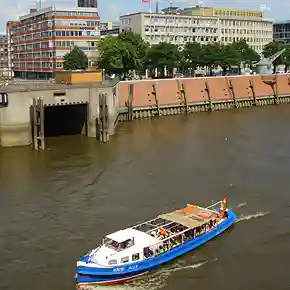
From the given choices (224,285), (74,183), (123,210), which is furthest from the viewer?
(74,183)

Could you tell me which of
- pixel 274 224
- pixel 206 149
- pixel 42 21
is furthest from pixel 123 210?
pixel 42 21

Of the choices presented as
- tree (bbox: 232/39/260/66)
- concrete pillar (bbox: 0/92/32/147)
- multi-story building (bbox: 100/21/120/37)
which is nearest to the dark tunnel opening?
concrete pillar (bbox: 0/92/32/147)

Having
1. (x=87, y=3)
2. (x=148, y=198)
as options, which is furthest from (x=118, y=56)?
(x=87, y=3)

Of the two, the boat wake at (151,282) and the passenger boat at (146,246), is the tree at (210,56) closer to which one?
the passenger boat at (146,246)

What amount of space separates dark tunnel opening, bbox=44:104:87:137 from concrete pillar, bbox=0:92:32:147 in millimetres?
7582

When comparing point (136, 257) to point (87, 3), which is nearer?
point (136, 257)

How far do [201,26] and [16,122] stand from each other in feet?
380

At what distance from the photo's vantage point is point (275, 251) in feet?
83.8

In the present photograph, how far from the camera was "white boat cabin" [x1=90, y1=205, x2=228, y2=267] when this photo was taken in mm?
22844

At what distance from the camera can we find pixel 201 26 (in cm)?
15688

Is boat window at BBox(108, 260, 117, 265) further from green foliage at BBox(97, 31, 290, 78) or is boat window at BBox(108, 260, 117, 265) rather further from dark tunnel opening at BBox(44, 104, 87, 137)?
green foliage at BBox(97, 31, 290, 78)

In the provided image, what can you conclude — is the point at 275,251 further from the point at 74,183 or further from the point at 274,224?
the point at 74,183

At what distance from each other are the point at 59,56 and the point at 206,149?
84610 mm

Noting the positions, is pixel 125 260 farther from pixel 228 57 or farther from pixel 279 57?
pixel 279 57
